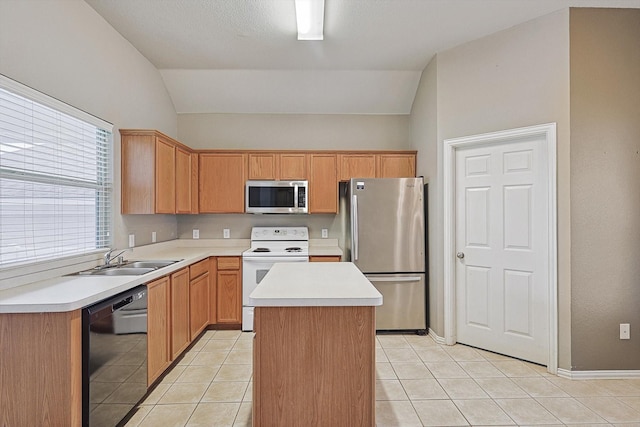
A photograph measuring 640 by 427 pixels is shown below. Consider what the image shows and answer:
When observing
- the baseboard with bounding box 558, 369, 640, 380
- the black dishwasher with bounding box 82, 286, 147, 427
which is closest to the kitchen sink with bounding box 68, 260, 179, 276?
the black dishwasher with bounding box 82, 286, 147, 427

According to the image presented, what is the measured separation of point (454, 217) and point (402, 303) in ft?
3.65

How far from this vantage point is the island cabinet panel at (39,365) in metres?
1.68

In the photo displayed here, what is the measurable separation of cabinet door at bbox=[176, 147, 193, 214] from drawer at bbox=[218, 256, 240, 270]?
0.73m

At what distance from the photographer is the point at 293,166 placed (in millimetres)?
4266

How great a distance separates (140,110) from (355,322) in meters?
3.19

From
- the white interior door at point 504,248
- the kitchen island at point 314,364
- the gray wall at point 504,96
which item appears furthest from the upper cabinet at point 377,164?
the kitchen island at point 314,364

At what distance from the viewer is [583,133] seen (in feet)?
9.03

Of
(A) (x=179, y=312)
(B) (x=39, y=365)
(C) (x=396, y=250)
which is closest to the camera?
(B) (x=39, y=365)

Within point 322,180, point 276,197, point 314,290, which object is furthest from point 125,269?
point 322,180

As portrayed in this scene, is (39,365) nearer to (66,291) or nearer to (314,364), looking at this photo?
(66,291)

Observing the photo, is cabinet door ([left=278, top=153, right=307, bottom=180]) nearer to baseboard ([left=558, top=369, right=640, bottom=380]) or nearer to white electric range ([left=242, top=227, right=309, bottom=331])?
white electric range ([left=242, top=227, right=309, bottom=331])

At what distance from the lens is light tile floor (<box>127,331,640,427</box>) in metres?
2.21

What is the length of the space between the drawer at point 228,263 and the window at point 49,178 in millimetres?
1212

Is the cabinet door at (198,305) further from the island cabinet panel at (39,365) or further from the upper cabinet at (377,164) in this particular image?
the upper cabinet at (377,164)
